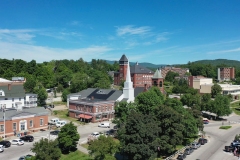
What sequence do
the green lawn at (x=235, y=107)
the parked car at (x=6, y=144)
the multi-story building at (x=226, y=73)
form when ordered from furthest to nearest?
the multi-story building at (x=226, y=73) < the green lawn at (x=235, y=107) < the parked car at (x=6, y=144)

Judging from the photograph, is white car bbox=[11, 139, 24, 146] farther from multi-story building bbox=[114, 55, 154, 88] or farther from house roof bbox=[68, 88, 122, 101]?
multi-story building bbox=[114, 55, 154, 88]

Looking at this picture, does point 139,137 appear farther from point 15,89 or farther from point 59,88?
point 59,88

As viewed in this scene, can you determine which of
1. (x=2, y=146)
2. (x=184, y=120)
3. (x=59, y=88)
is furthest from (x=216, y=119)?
(x=59, y=88)

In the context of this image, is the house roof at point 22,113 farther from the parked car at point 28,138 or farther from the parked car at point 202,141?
the parked car at point 202,141

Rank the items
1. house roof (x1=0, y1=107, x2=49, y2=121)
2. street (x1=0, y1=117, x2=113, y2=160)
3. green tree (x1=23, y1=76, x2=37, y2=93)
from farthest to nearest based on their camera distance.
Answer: green tree (x1=23, y1=76, x2=37, y2=93), house roof (x1=0, y1=107, x2=49, y2=121), street (x1=0, y1=117, x2=113, y2=160)

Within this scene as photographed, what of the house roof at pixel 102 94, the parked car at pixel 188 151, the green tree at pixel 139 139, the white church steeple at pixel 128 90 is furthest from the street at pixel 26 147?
the parked car at pixel 188 151

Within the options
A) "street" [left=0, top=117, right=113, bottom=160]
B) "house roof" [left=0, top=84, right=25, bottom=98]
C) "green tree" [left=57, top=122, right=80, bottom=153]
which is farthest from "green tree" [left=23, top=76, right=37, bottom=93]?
"green tree" [left=57, top=122, right=80, bottom=153]

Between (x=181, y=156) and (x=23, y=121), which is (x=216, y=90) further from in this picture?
(x=23, y=121)
